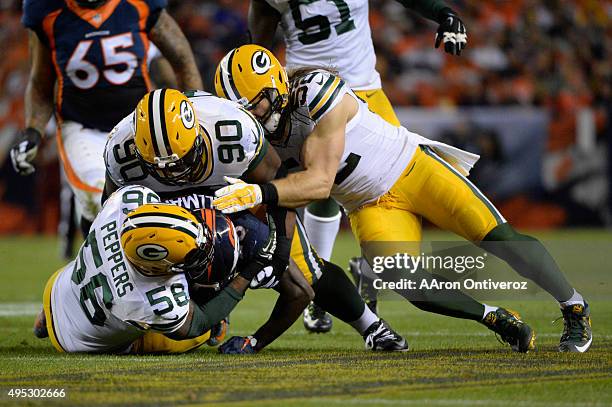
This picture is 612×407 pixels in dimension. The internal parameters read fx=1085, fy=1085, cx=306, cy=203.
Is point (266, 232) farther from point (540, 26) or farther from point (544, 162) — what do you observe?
point (540, 26)

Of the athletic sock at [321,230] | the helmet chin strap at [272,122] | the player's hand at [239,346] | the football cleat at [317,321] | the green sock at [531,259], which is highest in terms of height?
the helmet chin strap at [272,122]

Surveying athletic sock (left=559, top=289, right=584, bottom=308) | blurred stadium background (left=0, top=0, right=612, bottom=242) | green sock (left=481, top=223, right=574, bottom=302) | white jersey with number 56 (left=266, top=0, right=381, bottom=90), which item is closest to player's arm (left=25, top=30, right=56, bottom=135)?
white jersey with number 56 (left=266, top=0, right=381, bottom=90)

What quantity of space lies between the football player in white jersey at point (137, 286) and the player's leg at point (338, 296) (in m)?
0.35

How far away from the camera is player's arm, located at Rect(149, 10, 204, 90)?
6.23m

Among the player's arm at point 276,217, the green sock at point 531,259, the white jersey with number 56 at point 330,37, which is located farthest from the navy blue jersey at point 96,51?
the green sock at point 531,259

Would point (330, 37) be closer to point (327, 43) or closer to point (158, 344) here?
point (327, 43)

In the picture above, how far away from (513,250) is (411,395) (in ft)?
4.79

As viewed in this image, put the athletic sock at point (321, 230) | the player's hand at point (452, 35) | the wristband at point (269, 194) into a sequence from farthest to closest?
the athletic sock at point (321, 230), the player's hand at point (452, 35), the wristband at point (269, 194)

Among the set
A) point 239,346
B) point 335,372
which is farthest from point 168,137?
point 335,372

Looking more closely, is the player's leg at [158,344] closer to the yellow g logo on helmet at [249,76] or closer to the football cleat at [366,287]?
the yellow g logo on helmet at [249,76]

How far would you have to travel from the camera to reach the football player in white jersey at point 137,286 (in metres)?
4.03

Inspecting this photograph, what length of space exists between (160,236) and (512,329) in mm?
1574

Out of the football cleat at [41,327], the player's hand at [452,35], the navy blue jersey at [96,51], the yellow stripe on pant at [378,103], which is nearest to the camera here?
the football cleat at [41,327]

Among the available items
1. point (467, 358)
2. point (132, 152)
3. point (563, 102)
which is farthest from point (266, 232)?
point (563, 102)
